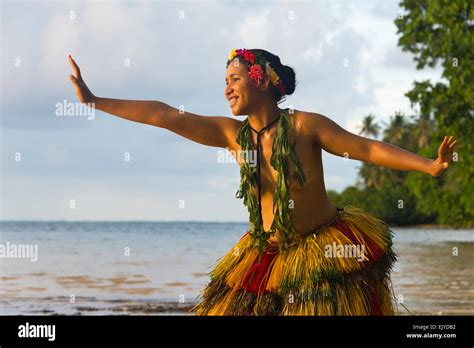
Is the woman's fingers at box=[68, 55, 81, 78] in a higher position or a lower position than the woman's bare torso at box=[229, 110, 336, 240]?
higher

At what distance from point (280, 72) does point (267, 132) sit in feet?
1.10

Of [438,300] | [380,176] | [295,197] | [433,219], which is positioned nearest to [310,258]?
[295,197]

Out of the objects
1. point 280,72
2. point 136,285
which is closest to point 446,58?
point 136,285

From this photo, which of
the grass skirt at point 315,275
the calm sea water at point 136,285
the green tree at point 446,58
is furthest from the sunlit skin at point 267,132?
the green tree at point 446,58

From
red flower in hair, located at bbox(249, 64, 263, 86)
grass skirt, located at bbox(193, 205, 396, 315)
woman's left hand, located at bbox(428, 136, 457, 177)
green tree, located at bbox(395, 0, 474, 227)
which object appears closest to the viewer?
woman's left hand, located at bbox(428, 136, 457, 177)

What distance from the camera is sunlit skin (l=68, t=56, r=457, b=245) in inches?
182

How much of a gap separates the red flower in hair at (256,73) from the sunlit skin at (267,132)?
0.07 ft

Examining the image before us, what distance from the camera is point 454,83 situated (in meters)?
23.1

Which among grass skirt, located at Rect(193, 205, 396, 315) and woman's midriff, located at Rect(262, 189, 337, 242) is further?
woman's midriff, located at Rect(262, 189, 337, 242)

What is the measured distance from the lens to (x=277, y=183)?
4680 millimetres

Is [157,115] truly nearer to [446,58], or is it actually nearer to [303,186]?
[303,186]

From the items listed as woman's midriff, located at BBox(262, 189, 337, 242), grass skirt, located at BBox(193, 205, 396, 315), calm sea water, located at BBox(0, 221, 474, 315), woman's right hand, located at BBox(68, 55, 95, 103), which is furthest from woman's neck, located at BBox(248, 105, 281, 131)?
calm sea water, located at BBox(0, 221, 474, 315)

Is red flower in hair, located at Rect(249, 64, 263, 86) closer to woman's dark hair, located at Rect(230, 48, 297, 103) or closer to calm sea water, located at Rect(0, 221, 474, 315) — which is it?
woman's dark hair, located at Rect(230, 48, 297, 103)
